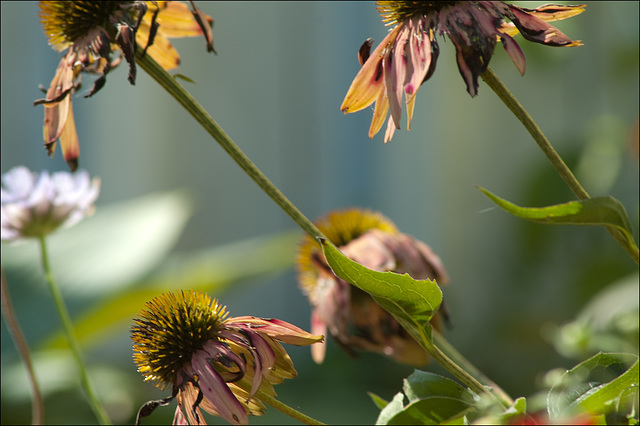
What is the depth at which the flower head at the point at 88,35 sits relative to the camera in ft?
0.99

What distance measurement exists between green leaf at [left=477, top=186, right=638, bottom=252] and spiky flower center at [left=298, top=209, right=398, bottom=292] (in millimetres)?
270

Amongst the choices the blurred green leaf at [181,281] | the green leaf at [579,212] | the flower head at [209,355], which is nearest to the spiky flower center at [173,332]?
the flower head at [209,355]

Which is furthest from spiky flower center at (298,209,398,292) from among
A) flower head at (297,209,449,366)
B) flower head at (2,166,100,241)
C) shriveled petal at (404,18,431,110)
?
shriveled petal at (404,18,431,110)

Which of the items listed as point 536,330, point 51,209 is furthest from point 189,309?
point 536,330

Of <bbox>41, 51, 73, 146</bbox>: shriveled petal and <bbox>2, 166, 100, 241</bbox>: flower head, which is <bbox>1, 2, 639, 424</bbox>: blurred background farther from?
<bbox>41, 51, 73, 146</bbox>: shriveled petal

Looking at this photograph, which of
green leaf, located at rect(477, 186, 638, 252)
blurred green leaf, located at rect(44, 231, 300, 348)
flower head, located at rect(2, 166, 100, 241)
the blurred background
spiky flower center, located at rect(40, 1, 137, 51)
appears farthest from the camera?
the blurred background

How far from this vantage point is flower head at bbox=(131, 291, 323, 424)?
25 centimetres

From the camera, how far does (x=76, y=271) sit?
1653 millimetres

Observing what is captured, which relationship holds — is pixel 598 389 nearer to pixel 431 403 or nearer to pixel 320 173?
pixel 431 403

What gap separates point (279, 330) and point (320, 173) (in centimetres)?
249

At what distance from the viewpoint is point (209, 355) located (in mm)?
267

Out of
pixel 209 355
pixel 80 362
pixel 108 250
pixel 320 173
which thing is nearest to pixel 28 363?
pixel 80 362

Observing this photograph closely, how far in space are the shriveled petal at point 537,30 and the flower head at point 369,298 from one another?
185 mm

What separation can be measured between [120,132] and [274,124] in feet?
1.82
